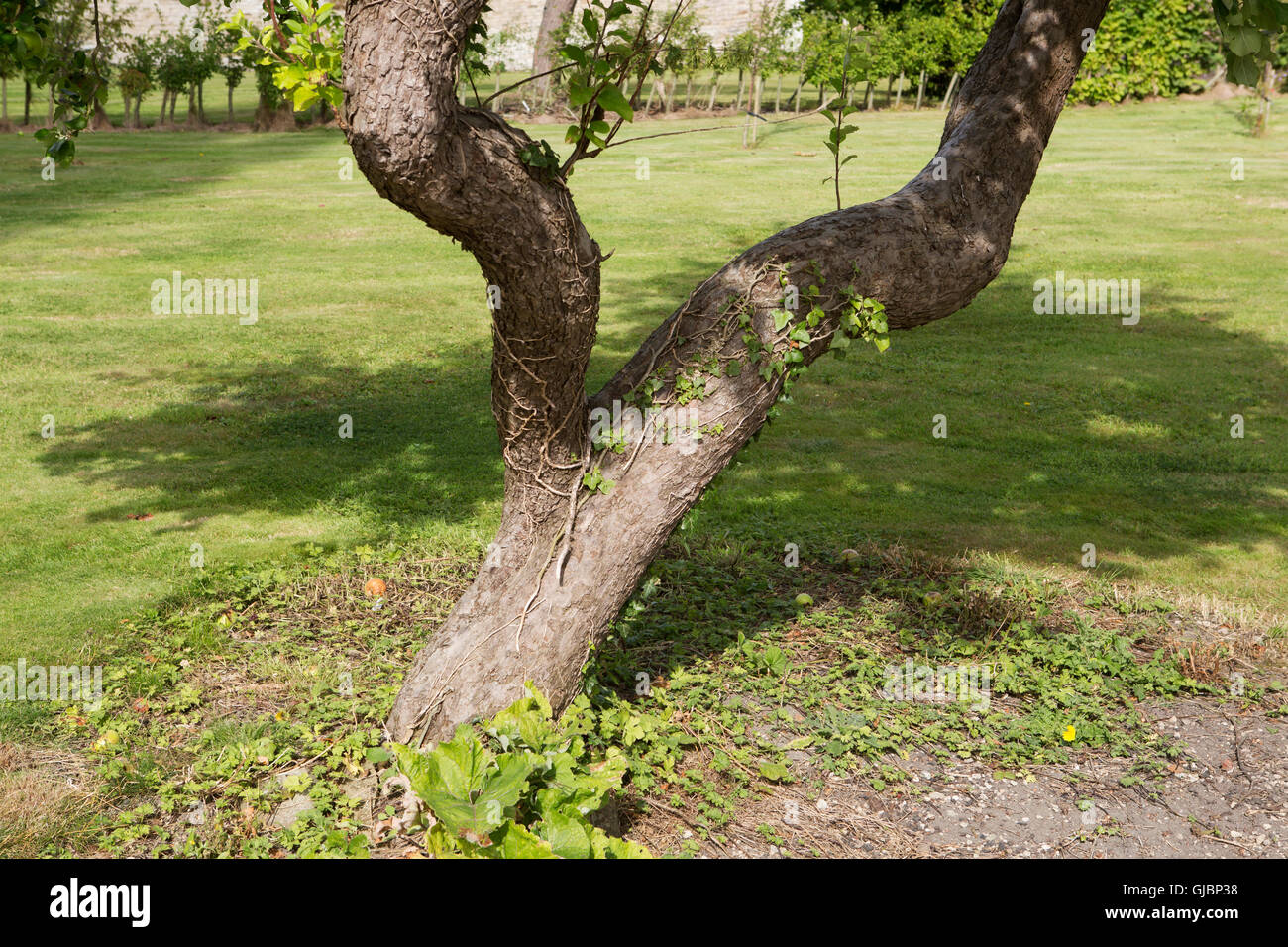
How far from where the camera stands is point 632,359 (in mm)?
4828

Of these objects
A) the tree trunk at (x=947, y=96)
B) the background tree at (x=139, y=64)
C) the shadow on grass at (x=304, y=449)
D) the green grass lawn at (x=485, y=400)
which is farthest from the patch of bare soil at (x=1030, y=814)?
the tree trunk at (x=947, y=96)

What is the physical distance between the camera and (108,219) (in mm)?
17438

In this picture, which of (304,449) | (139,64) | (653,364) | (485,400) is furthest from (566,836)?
(139,64)

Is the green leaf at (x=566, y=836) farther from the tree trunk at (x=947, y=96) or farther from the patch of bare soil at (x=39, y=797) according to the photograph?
the tree trunk at (x=947, y=96)

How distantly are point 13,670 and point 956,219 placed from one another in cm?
467

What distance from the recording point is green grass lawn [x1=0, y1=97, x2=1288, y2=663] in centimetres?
705

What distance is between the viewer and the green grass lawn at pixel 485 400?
7.05 m

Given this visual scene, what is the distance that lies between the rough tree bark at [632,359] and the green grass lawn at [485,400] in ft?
7.33

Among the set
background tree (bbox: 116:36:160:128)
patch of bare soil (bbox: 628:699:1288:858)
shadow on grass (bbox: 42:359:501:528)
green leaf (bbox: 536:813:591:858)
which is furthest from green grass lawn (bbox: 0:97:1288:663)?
background tree (bbox: 116:36:160:128)

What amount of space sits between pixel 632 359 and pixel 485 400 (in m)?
5.07

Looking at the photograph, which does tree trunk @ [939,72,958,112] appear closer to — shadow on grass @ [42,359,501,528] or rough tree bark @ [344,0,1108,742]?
shadow on grass @ [42,359,501,528]

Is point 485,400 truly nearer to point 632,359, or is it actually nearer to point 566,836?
point 632,359

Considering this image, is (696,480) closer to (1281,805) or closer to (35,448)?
(1281,805)
